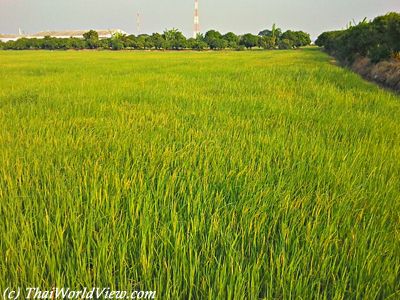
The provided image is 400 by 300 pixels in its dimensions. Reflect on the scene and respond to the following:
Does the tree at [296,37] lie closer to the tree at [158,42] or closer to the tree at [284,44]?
the tree at [284,44]

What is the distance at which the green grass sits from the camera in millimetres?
919

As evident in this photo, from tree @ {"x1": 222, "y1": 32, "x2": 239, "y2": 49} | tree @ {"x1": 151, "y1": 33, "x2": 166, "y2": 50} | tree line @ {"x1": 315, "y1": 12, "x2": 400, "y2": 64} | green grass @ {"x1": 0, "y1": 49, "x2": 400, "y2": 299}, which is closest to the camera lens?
green grass @ {"x1": 0, "y1": 49, "x2": 400, "y2": 299}

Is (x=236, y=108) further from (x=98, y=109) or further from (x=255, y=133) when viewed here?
(x=98, y=109)

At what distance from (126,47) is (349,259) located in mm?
61506

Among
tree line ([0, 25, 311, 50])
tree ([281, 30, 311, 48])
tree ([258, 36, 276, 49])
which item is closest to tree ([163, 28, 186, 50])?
tree line ([0, 25, 311, 50])

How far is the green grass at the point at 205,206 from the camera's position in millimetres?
919

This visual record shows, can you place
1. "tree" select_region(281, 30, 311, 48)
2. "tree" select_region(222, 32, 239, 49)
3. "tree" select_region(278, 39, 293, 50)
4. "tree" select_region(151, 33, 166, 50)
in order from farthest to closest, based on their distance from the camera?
"tree" select_region(222, 32, 239, 49)
"tree" select_region(281, 30, 311, 48)
"tree" select_region(151, 33, 166, 50)
"tree" select_region(278, 39, 293, 50)

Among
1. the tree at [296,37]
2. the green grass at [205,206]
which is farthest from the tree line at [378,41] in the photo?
the tree at [296,37]

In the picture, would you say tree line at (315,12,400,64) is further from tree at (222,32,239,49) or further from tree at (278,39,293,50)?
tree at (222,32,239,49)

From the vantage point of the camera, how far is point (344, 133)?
8.93 feet

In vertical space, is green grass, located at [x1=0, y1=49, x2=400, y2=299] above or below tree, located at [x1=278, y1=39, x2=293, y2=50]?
below

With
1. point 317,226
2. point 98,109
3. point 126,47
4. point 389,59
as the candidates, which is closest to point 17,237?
point 317,226

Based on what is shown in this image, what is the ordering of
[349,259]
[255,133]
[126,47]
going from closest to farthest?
1. [349,259]
2. [255,133]
3. [126,47]

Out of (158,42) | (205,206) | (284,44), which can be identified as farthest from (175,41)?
(205,206)
